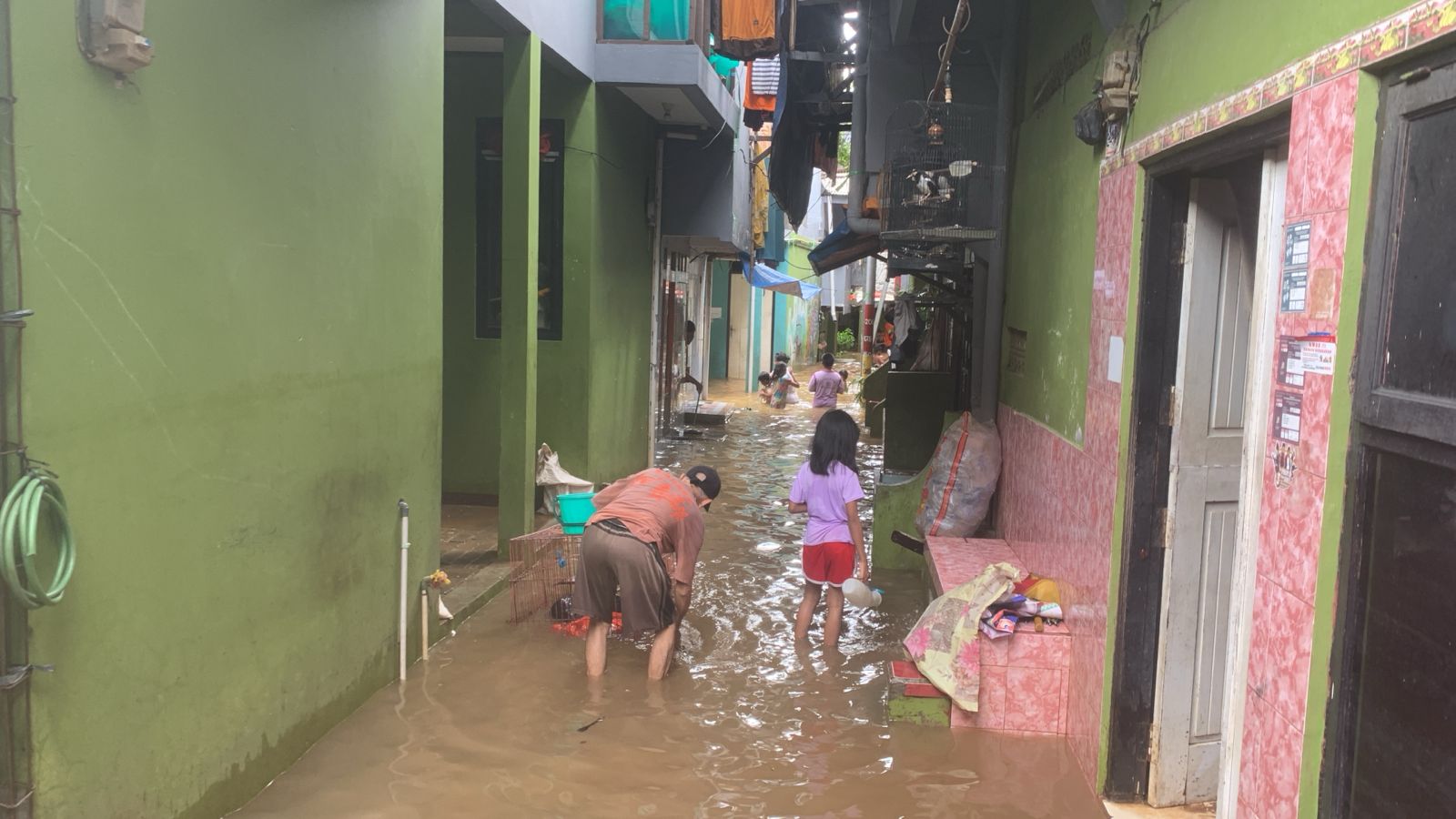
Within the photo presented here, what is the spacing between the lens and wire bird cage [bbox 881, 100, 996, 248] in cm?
800

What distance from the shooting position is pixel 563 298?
10.4m

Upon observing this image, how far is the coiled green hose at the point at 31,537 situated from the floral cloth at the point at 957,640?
383cm

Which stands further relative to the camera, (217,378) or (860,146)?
(860,146)

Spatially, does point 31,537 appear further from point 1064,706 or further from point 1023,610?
point 1064,706

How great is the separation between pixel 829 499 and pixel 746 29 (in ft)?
21.4

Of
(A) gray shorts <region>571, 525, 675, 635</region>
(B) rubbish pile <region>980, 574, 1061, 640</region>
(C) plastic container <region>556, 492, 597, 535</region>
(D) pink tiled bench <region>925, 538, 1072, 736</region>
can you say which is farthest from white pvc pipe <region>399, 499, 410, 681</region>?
(B) rubbish pile <region>980, 574, 1061, 640</region>

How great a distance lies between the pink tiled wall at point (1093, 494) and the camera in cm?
455

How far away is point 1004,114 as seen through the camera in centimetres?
771

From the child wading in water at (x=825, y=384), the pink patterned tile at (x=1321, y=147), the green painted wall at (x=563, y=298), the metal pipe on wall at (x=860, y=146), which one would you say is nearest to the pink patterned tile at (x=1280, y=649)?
the pink patterned tile at (x=1321, y=147)

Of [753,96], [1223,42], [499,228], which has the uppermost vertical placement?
[753,96]

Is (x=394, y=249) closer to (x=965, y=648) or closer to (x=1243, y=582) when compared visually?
(x=965, y=648)

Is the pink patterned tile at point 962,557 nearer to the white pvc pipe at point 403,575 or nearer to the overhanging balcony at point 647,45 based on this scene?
the white pvc pipe at point 403,575

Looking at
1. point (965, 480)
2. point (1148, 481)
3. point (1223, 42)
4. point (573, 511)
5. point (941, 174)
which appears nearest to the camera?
point (1223, 42)

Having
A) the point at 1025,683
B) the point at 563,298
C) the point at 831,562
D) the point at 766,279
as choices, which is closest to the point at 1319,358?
the point at 1025,683
